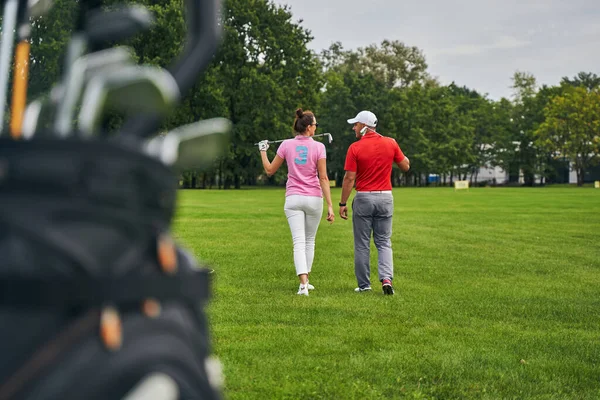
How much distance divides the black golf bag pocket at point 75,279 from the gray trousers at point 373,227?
9117mm

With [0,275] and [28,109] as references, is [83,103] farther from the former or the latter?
[0,275]

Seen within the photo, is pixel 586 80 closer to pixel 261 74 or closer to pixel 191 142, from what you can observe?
pixel 261 74

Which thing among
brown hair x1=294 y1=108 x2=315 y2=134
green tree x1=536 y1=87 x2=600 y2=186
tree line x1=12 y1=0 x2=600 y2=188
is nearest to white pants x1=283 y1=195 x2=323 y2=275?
brown hair x1=294 y1=108 x2=315 y2=134

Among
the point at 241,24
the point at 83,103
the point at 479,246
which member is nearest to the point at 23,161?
the point at 83,103

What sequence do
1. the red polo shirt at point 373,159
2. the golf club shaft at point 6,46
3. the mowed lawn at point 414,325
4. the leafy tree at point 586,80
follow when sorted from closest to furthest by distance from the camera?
the golf club shaft at point 6,46 → the mowed lawn at point 414,325 → the red polo shirt at point 373,159 → the leafy tree at point 586,80

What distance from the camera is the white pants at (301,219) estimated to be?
384 inches

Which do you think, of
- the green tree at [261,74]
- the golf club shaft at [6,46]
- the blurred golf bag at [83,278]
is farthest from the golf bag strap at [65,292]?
the green tree at [261,74]

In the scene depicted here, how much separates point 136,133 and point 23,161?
6.9 inches

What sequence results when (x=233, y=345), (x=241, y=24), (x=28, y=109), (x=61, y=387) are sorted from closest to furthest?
(x=61, y=387), (x=28, y=109), (x=233, y=345), (x=241, y=24)

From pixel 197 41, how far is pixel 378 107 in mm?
95130

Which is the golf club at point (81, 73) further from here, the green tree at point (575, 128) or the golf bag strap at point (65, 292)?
the green tree at point (575, 128)

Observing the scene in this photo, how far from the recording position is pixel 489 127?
118 meters

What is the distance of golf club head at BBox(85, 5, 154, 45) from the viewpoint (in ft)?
3.73

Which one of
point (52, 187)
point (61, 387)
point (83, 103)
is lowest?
point (61, 387)
